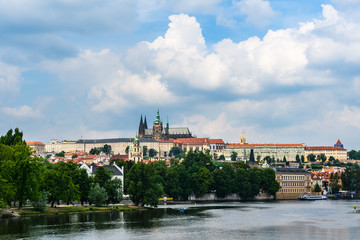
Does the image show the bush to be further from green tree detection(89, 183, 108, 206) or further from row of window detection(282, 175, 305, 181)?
row of window detection(282, 175, 305, 181)

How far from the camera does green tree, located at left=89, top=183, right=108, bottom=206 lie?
98812 millimetres

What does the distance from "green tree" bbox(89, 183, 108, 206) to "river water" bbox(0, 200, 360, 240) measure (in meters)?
5.74

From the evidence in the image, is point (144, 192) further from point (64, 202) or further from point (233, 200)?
point (233, 200)

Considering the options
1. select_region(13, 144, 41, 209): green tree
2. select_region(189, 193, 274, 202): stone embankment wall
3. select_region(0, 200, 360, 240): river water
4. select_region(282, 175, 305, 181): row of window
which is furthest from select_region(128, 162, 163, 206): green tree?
select_region(282, 175, 305, 181): row of window

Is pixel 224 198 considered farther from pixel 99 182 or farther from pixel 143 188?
pixel 99 182

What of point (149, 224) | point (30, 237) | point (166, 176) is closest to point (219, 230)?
point (149, 224)

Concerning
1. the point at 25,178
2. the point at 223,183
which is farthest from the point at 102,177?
the point at 223,183

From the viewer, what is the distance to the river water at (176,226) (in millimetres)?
68006

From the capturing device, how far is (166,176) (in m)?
145

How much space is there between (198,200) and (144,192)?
46332 mm

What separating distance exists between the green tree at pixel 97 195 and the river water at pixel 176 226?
5736mm

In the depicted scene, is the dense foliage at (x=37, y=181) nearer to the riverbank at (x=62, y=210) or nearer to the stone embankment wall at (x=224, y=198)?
the riverbank at (x=62, y=210)

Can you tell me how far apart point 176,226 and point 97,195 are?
24.4m

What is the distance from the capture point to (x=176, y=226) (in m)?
78.8
